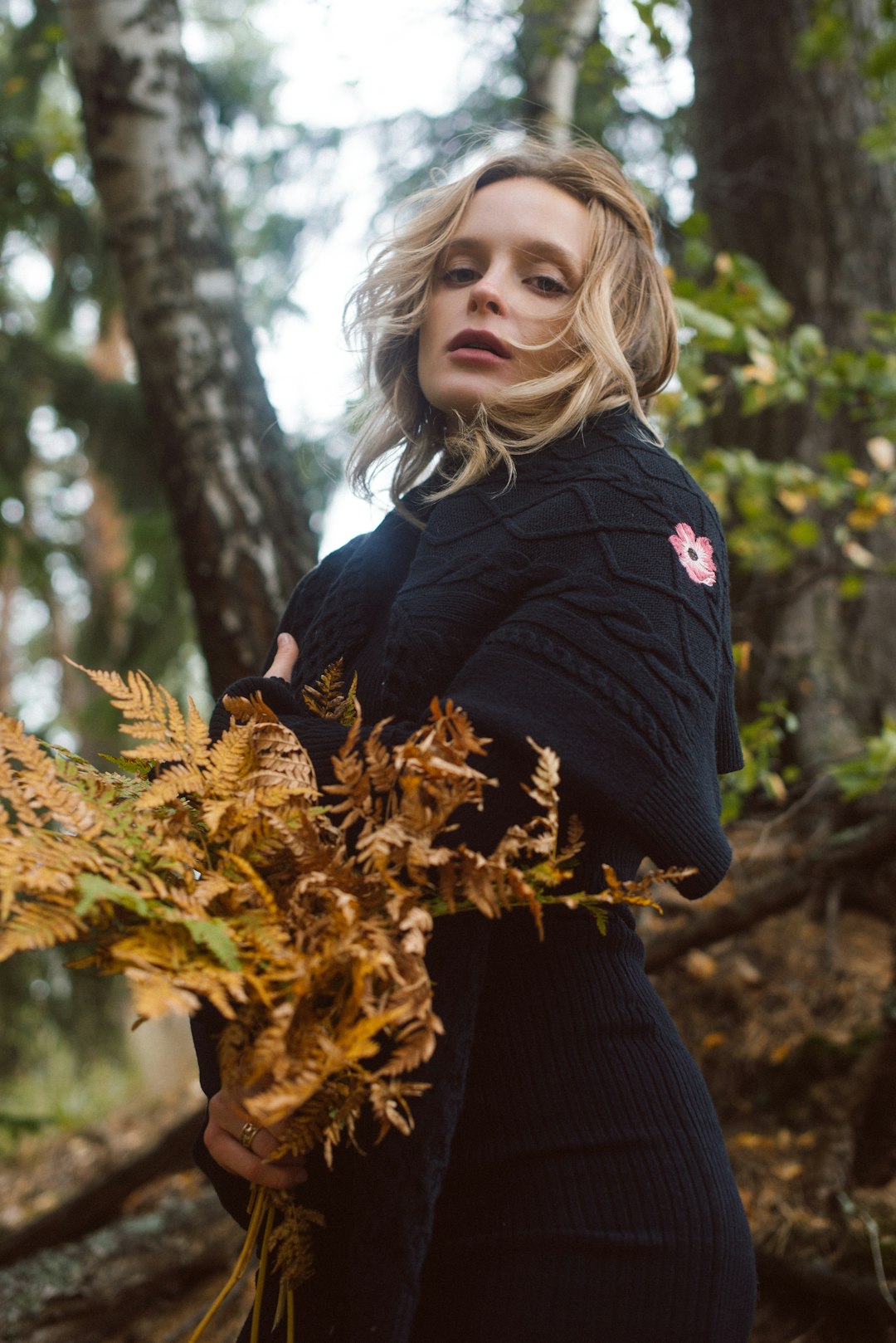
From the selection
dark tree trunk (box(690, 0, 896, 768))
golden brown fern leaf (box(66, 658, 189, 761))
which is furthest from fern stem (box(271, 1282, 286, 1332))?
dark tree trunk (box(690, 0, 896, 768))

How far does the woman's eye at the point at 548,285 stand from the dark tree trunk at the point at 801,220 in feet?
7.38

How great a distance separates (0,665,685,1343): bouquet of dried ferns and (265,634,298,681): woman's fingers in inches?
17.6

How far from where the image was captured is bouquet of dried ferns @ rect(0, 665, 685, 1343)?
98cm

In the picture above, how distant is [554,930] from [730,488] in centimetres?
264

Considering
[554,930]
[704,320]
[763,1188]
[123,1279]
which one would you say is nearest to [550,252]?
[704,320]

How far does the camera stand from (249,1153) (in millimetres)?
1277

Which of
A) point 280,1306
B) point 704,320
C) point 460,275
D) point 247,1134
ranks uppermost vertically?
point 704,320

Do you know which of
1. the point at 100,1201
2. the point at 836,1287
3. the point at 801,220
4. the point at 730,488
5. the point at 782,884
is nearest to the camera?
the point at 836,1287

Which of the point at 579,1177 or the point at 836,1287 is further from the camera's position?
the point at 836,1287

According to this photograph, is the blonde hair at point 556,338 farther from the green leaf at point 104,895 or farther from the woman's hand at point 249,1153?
the woman's hand at point 249,1153

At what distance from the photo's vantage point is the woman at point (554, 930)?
3.95 feet

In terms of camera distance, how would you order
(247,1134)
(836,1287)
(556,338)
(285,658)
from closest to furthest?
1. (247,1134)
2. (556,338)
3. (285,658)
4. (836,1287)

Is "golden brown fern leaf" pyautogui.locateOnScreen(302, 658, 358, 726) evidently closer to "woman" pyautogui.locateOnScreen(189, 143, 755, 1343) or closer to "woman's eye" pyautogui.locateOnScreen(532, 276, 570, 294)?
"woman" pyautogui.locateOnScreen(189, 143, 755, 1343)

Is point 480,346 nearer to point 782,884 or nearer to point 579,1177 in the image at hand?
point 579,1177
